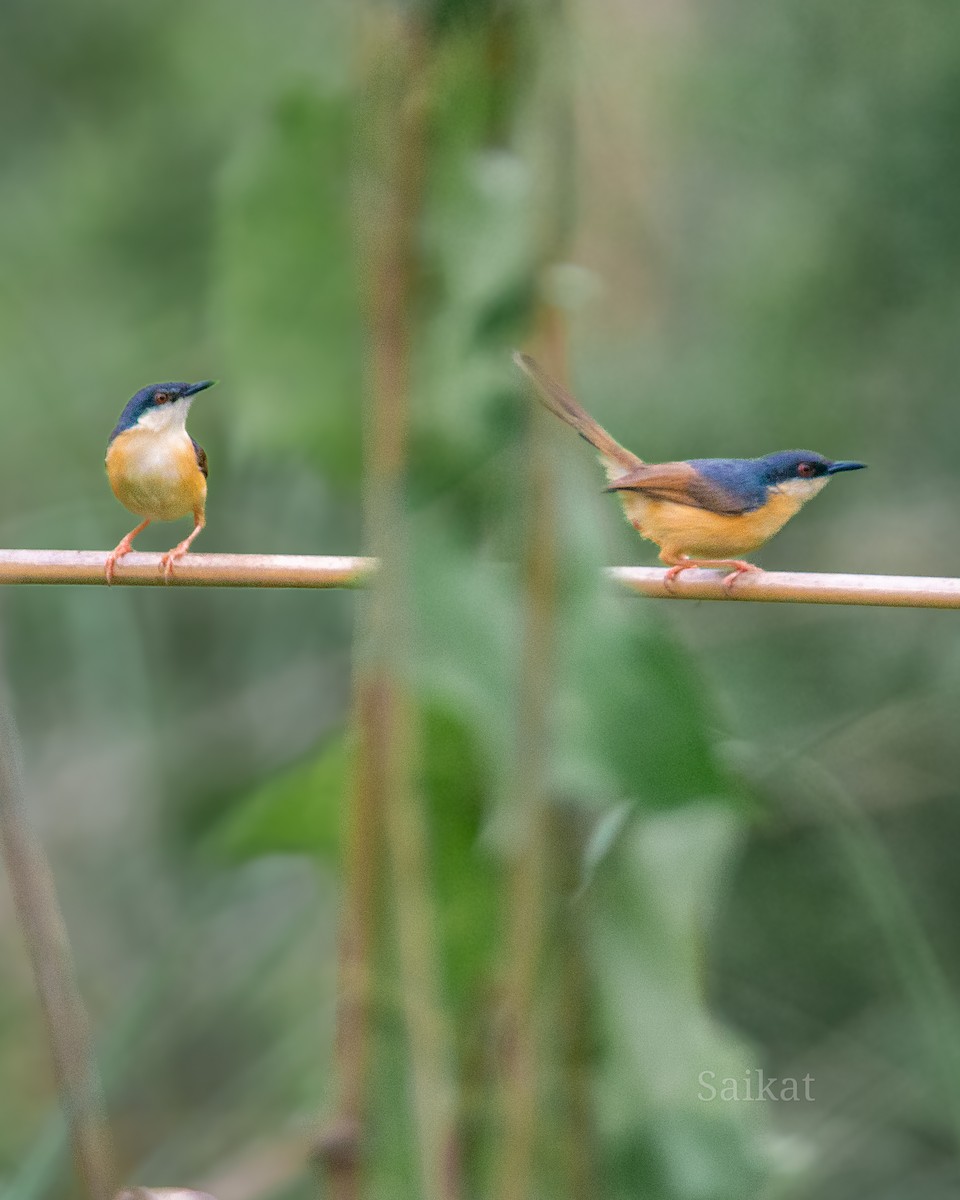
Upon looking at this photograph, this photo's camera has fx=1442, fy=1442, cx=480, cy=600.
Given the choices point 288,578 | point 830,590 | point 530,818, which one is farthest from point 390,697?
point 830,590

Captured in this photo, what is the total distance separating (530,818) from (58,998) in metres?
0.15

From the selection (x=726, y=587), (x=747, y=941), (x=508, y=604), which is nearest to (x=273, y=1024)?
(x=747, y=941)

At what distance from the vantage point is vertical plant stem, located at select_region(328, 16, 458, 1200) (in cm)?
32

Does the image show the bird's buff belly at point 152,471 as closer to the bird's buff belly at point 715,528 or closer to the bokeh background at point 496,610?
the bokeh background at point 496,610

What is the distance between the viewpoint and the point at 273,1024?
85.0 inches

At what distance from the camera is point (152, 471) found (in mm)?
1300

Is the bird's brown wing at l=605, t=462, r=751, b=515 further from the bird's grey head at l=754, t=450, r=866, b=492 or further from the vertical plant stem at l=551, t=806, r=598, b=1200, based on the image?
the vertical plant stem at l=551, t=806, r=598, b=1200

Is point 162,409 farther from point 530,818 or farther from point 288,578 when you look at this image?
point 530,818

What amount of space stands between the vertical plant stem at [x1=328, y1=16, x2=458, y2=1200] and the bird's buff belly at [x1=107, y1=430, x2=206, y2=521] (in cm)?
98

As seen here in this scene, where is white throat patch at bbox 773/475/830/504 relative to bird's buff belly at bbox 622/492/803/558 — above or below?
above

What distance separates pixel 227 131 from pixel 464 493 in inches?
122

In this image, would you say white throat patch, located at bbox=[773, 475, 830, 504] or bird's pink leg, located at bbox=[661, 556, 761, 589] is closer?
bird's pink leg, located at bbox=[661, 556, 761, 589]

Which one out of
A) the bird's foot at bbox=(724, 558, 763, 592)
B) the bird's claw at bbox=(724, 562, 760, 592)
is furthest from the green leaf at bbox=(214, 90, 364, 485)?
the bird's foot at bbox=(724, 558, 763, 592)

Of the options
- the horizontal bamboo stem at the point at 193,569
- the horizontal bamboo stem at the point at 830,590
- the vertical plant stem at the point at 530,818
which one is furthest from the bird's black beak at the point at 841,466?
the vertical plant stem at the point at 530,818
